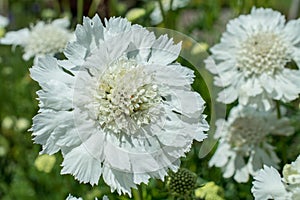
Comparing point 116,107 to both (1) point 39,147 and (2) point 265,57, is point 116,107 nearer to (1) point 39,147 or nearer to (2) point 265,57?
(2) point 265,57

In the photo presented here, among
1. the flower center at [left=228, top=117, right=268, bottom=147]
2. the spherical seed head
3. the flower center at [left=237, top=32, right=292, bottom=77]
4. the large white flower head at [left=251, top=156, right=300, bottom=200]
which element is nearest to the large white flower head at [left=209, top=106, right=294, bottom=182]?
the flower center at [left=228, top=117, right=268, bottom=147]

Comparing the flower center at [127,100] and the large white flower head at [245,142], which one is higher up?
the flower center at [127,100]

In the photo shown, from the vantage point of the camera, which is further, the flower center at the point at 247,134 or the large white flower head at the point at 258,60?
the flower center at the point at 247,134

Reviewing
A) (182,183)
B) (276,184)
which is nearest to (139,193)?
(182,183)

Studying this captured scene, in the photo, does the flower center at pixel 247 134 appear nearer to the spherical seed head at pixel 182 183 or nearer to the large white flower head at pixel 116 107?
the spherical seed head at pixel 182 183

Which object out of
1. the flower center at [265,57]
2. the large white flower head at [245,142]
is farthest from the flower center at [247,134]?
the flower center at [265,57]
